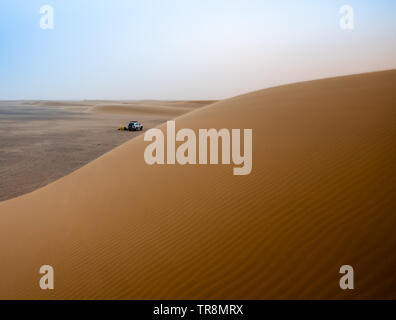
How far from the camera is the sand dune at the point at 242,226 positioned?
3.37m

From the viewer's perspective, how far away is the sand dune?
3371 mm

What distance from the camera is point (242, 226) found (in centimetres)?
416

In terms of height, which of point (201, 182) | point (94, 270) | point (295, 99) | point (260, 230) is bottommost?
point (94, 270)

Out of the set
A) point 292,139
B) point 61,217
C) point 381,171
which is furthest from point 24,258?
point 381,171

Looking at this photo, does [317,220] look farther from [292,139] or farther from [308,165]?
[292,139]

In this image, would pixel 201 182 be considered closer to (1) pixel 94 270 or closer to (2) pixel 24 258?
(1) pixel 94 270

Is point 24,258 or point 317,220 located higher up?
point 317,220

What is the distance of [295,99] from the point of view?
9.83m

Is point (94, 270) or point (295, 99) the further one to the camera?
point (295, 99)

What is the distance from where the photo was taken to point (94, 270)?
14.3ft
